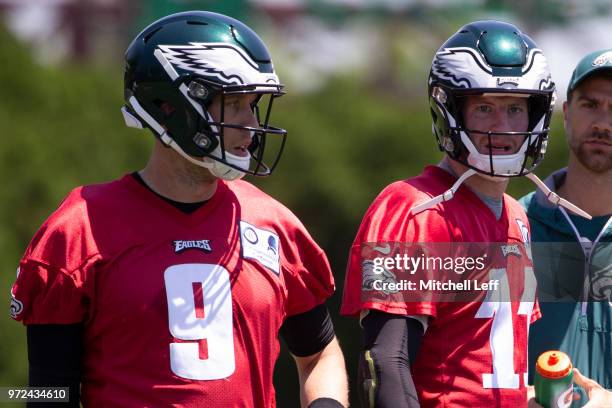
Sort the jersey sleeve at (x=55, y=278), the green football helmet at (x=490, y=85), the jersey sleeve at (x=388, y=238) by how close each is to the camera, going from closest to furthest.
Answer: the jersey sleeve at (x=55, y=278)
the jersey sleeve at (x=388, y=238)
the green football helmet at (x=490, y=85)

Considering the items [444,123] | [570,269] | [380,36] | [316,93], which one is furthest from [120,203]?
[380,36]

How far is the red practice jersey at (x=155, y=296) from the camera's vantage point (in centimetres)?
368

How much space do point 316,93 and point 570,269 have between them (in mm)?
13460

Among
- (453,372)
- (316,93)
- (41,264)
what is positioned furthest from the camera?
(316,93)

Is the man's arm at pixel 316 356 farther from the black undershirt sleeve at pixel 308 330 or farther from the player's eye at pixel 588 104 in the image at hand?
the player's eye at pixel 588 104

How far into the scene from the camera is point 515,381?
4.06 m

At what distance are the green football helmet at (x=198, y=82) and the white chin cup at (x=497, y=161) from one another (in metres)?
0.66

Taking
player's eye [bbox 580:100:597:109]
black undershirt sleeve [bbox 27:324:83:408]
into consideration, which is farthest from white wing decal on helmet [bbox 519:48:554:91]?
black undershirt sleeve [bbox 27:324:83:408]

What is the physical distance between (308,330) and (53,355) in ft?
2.93

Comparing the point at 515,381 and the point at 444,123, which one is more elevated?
the point at 444,123

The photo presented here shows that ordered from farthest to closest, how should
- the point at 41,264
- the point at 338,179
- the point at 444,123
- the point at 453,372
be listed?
the point at 338,179, the point at 444,123, the point at 453,372, the point at 41,264

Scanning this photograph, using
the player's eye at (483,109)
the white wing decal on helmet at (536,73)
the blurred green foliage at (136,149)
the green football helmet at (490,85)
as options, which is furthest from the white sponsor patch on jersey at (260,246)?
the blurred green foliage at (136,149)

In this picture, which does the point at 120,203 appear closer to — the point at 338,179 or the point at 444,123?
the point at 444,123

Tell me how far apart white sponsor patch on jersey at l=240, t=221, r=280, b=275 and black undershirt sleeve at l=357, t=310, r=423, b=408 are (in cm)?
36
